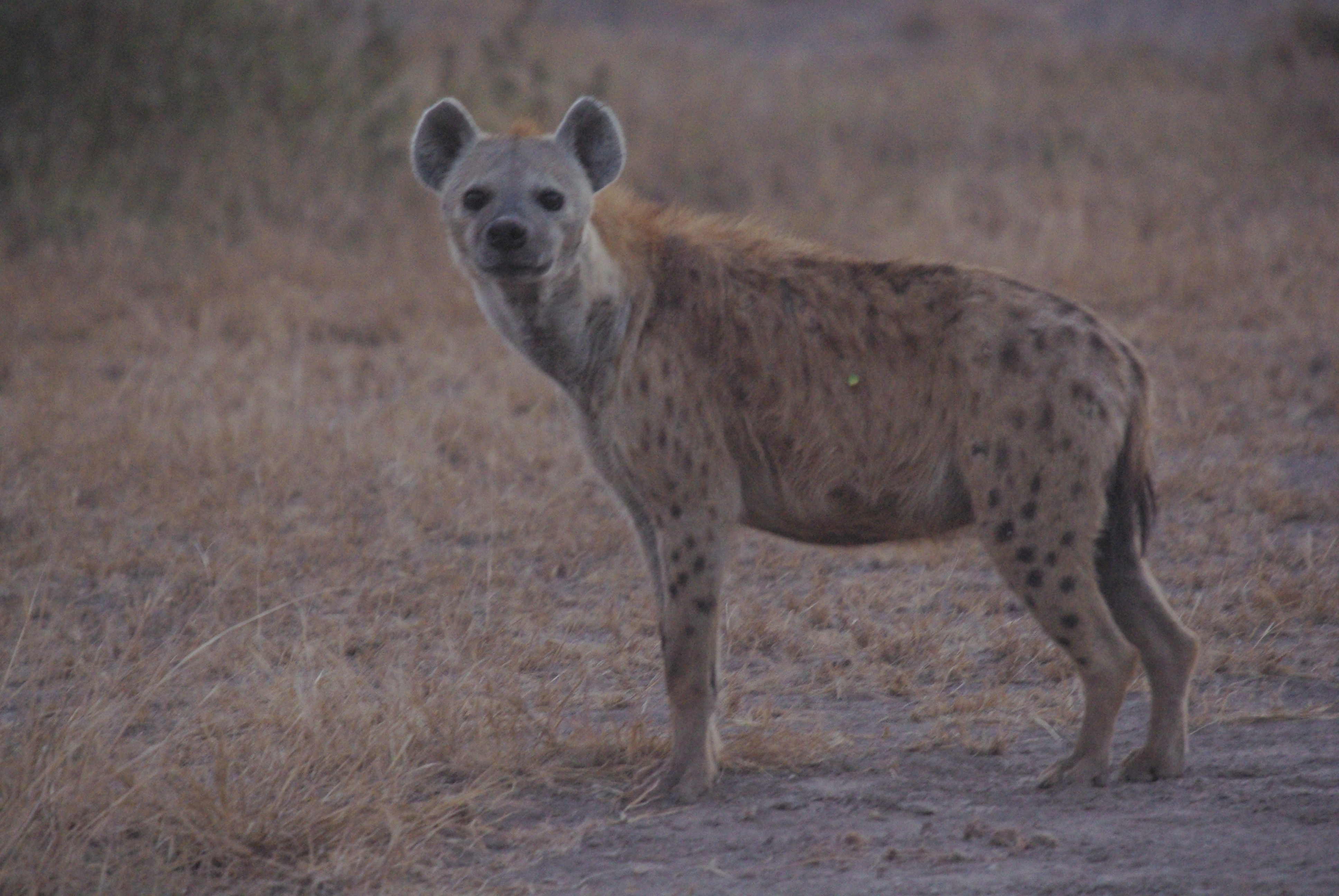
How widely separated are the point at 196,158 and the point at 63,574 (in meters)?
3.82

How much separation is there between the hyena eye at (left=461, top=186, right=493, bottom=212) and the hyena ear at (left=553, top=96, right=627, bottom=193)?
8.2 inches

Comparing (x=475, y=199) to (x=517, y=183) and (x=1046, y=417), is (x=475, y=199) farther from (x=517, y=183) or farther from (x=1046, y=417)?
(x=1046, y=417)

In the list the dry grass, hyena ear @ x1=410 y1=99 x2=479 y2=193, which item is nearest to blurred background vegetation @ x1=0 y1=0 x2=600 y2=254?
the dry grass

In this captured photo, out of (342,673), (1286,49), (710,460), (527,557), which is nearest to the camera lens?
(710,460)

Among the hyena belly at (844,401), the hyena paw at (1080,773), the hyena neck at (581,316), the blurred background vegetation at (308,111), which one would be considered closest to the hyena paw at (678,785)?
the hyena belly at (844,401)

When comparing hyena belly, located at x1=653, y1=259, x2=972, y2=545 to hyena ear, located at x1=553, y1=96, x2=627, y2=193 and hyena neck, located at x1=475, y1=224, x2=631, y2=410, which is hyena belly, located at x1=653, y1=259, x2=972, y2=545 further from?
hyena ear, located at x1=553, y1=96, x2=627, y2=193

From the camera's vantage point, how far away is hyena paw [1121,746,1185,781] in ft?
9.82

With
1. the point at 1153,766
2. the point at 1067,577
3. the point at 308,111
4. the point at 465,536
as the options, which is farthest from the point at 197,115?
the point at 1153,766

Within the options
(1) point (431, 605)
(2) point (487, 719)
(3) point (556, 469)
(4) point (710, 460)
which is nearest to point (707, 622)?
(4) point (710, 460)

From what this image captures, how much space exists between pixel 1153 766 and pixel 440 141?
1.90 m

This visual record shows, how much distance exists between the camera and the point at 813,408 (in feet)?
10.5

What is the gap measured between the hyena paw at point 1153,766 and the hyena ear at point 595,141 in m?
1.54

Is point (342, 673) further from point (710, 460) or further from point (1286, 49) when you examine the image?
point (1286, 49)

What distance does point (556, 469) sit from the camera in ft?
16.4
